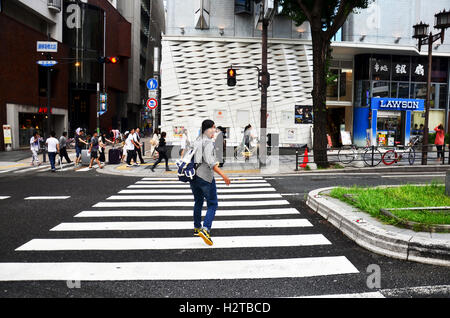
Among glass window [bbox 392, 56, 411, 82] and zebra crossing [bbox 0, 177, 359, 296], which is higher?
glass window [bbox 392, 56, 411, 82]

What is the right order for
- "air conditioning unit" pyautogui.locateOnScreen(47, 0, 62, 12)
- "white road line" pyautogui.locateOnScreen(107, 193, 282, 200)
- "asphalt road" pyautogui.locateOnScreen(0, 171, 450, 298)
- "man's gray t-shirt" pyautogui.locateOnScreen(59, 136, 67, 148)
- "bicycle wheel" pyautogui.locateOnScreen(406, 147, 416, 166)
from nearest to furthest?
"asphalt road" pyautogui.locateOnScreen(0, 171, 450, 298), "white road line" pyautogui.locateOnScreen(107, 193, 282, 200), "bicycle wheel" pyautogui.locateOnScreen(406, 147, 416, 166), "man's gray t-shirt" pyautogui.locateOnScreen(59, 136, 67, 148), "air conditioning unit" pyautogui.locateOnScreen(47, 0, 62, 12)

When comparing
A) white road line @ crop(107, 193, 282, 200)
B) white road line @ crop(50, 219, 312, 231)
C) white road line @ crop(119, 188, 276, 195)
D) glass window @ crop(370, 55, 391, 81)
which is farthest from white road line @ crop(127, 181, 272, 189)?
glass window @ crop(370, 55, 391, 81)

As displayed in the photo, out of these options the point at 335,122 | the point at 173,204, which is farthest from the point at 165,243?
the point at 335,122

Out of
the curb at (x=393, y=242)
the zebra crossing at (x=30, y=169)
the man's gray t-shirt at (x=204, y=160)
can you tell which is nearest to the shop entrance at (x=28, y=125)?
the zebra crossing at (x=30, y=169)

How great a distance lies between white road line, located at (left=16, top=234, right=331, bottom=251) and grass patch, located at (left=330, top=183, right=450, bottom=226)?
1.42 metres

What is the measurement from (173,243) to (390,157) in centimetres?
1378

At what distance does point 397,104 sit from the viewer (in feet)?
94.1

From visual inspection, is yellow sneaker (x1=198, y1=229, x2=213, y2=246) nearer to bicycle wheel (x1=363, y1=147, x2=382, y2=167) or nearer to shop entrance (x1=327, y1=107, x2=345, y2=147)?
bicycle wheel (x1=363, y1=147, x2=382, y2=167)

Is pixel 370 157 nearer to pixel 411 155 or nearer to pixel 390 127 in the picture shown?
pixel 411 155

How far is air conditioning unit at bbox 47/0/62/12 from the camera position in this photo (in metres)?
33.2

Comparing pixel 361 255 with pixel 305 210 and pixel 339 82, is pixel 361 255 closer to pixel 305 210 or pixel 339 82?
pixel 305 210
